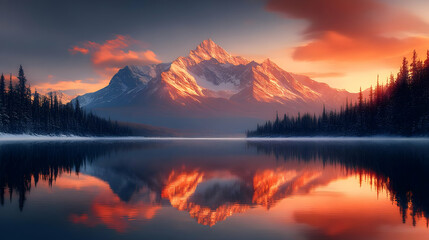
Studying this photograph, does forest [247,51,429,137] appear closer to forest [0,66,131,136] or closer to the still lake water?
the still lake water

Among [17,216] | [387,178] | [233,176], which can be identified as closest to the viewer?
[17,216]

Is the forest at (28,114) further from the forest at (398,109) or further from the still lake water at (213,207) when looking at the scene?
the forest at (398,109)

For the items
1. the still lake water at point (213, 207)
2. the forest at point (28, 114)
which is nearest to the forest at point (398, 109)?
the still lake water at point (213, 207)

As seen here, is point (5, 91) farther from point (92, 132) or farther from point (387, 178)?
point (387, 178)

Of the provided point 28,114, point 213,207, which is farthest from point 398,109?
point 28,114

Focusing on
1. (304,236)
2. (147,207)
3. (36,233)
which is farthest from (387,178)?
(36,233)

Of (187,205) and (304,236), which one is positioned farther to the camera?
(187,205)

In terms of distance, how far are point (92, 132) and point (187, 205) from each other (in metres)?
194

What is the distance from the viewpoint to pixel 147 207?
1677 centimetres

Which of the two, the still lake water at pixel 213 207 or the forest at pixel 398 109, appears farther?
the forest at pixel 398 109

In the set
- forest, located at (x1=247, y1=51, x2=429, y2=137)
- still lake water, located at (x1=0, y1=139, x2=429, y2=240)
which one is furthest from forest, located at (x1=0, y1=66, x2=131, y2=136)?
forest, located at (x1=247, y1=51, x2=429, y2=137)

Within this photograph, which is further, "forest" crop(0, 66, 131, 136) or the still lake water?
"forest" crop(0, 66, 131, 136)

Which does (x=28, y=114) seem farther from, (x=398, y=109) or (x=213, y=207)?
(x=398, y=109)

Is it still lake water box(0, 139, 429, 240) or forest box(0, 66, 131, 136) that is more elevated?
forest box(0, 66, 131, 136)
